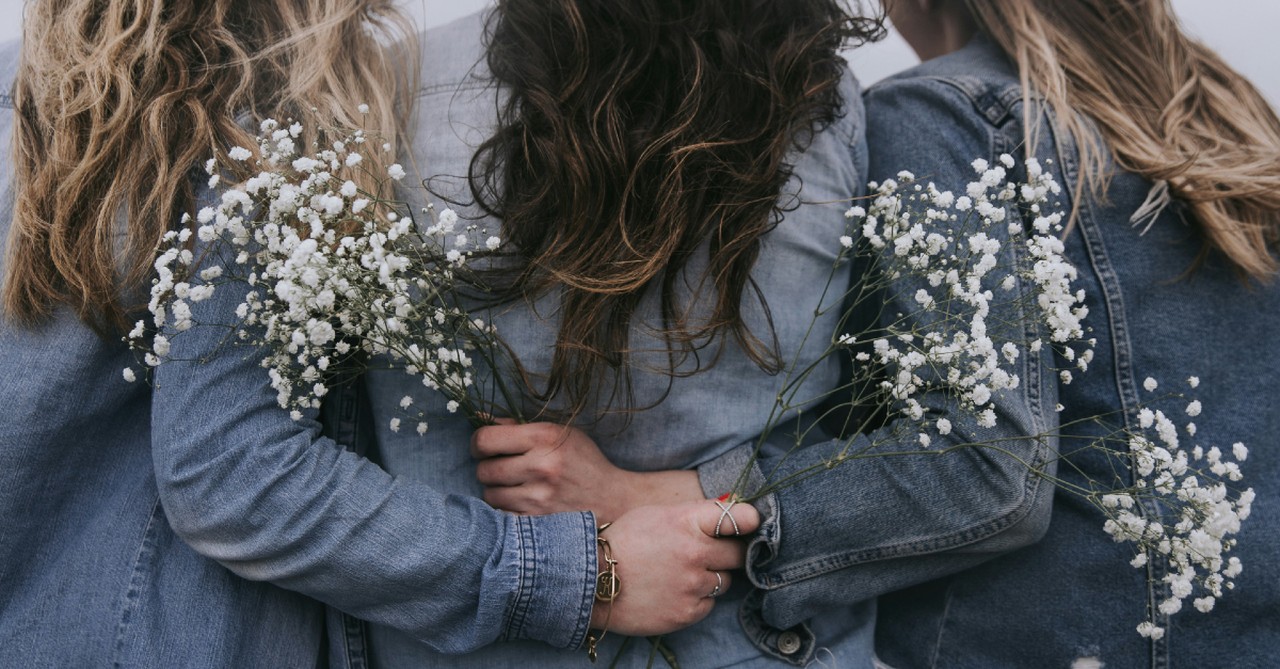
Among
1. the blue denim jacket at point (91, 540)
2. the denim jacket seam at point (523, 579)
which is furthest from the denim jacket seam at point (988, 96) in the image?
the blue denim jacket at point (91, 540)

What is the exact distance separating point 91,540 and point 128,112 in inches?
26.8

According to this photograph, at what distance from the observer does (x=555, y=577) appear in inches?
59.1

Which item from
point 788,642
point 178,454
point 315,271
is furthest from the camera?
point 788,642

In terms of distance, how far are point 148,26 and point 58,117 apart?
0.62ft

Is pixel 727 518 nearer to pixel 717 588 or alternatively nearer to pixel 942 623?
pixel 717 588

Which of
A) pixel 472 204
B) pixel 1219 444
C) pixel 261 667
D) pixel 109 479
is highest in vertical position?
pixel 472 204

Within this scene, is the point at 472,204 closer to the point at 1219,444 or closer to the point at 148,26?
the point at 148,26

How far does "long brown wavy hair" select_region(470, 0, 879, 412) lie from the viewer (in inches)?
58.0

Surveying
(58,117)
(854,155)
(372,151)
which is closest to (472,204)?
(372,151)

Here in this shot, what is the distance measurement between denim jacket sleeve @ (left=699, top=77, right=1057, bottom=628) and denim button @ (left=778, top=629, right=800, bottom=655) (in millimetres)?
36

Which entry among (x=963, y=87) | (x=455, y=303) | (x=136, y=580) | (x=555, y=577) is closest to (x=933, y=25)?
(x=963, y=87)

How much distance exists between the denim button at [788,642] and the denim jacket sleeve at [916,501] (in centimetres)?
4

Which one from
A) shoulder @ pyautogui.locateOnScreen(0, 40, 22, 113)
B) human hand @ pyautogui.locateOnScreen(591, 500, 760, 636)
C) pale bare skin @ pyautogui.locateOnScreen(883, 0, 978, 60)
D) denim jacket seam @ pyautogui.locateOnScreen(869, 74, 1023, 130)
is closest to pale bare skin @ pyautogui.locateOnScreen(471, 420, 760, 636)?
human hand @ pyautogui.locateOnScreen(591, 500, 760, 636)

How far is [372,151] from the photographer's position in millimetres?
1504
